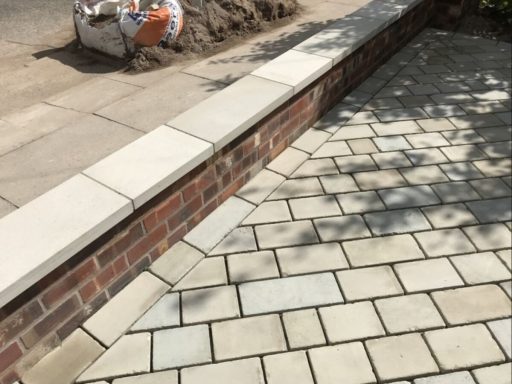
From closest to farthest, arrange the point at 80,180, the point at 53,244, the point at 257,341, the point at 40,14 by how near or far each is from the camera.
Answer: the point at 53,244
the point at 257,341
the point at 80,180
the point at 40,14

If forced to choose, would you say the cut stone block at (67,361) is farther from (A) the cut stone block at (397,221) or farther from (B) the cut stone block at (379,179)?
(B) the cut stone block at (379,179)

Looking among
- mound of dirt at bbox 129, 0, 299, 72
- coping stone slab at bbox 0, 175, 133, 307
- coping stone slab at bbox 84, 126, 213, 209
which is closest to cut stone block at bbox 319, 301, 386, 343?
coping stone slab at bbox 84, 126, 213, 209

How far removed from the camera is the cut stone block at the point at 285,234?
10.0 ft

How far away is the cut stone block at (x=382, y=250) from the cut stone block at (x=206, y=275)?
3.00ft

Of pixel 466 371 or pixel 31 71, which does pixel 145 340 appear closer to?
pixel 466 371

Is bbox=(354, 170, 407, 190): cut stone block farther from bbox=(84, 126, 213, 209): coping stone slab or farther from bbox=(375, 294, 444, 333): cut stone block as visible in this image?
bbox=(84, 126, 213, 209): coping stone slab

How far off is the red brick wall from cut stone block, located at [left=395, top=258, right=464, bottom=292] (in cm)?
148

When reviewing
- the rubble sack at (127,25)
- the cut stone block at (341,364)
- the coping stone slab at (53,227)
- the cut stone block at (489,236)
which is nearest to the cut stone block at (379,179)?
the cut stone block at (489,236)

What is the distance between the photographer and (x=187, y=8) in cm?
539

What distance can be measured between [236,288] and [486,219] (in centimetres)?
205

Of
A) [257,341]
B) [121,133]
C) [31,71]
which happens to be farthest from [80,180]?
[31,71]

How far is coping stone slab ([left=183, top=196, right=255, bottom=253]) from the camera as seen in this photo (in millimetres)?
3086

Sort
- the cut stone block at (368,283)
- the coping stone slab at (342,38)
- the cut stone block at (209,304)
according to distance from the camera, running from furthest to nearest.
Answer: the coping stone slab at (342,38), the cut stone block at (368,283), the cut stone block at (209,304)

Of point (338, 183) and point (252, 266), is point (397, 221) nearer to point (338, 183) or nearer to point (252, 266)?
point (338, 183)
